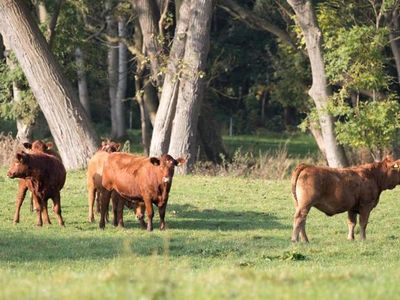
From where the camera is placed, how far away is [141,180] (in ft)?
69.7

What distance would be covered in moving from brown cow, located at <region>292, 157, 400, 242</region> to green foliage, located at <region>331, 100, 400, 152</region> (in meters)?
12.4

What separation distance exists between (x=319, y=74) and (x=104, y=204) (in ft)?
46.2

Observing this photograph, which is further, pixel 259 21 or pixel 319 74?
pixel 259 21

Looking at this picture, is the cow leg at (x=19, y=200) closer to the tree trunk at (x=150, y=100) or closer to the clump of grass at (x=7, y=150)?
the clump of grass at (x=7, y=150)

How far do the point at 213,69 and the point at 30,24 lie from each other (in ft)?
30.4

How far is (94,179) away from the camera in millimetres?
22625

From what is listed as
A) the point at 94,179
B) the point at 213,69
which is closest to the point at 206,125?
the point at 213,69

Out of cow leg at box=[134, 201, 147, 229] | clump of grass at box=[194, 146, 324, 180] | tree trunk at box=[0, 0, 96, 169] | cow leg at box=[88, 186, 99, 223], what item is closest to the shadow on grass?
cow leg at box=[134, 201, 147, 229]

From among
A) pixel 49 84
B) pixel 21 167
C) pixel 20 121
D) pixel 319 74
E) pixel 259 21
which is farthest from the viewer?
pixel 20 121

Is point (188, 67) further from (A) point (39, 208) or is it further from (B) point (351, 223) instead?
(B) point (351, 223)

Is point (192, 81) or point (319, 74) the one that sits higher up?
point (319, 74)

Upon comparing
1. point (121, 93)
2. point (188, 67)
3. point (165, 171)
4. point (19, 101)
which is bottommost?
point (165, 171)

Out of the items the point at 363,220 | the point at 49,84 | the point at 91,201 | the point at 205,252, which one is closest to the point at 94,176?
the point at 91,201

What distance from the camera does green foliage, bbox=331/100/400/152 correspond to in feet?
109
